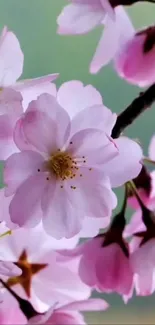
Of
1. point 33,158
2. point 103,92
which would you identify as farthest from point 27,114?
point 103,92

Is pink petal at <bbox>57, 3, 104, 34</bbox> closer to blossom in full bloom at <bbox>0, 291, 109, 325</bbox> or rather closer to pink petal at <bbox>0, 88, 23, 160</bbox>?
pink petal at <bbox>0, 88, 23, 160</bbox>

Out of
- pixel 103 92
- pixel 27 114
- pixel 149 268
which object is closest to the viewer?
pixel 27 114

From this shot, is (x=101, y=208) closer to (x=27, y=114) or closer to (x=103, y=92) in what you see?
(x=27, y=114)

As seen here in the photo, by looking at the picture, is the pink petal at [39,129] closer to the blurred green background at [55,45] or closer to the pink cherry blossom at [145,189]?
the pink cherry blossom at [145,189]

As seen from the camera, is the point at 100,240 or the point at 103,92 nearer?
the point at 100,240

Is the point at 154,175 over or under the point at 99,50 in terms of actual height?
under

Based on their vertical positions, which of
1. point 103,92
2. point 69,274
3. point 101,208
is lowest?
point 103,92

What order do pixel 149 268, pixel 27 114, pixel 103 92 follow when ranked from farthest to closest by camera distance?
pixel 103 92 → pixel 149 268 → pixel 27 114
